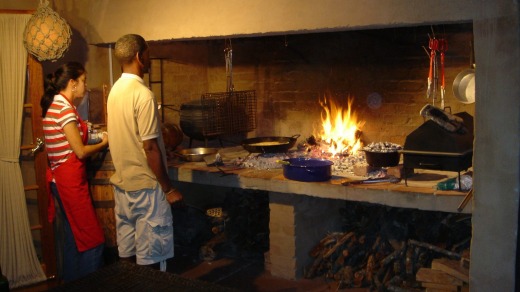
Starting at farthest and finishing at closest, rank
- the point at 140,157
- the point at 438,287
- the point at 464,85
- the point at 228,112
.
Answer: the point at 228,112 → the point at 464,85 → the point at 438,287 → the point at 140,157

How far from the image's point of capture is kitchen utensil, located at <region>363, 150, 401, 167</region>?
182 inches

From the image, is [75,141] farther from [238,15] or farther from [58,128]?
[238,15]

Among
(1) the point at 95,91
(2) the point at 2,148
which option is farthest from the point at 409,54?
(2) the point at 2,148

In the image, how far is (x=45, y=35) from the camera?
5160mm

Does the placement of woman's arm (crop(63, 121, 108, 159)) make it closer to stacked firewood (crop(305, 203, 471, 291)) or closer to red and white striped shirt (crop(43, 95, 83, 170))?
red and white striped shirt (crop(43, 95, 83, 170))

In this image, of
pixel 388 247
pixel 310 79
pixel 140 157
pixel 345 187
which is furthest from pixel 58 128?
pixel 388 247

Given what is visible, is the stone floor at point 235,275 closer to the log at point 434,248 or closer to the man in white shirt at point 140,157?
the log at point 434,248

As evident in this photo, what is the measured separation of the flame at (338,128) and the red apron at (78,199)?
8.17ft

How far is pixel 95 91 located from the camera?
20.4 ft

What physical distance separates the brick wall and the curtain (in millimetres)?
2035

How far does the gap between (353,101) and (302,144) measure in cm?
75

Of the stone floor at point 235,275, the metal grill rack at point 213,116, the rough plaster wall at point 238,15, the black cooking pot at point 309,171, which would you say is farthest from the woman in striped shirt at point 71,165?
the black cooking pot at point 309,171

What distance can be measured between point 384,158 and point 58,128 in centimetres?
282

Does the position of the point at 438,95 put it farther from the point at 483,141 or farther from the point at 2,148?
the point at 2,148
